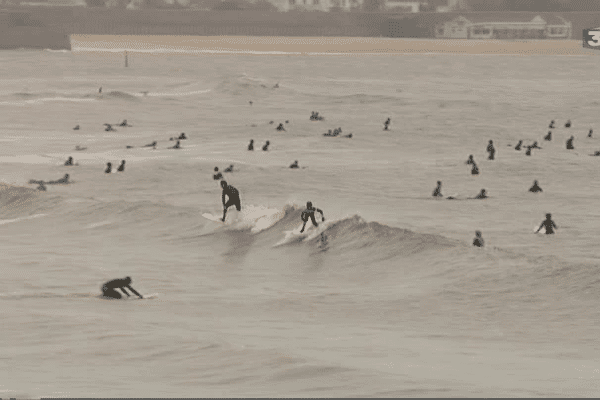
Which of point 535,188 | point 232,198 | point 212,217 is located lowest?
point 535,188

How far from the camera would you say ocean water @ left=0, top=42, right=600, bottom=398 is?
18.6m

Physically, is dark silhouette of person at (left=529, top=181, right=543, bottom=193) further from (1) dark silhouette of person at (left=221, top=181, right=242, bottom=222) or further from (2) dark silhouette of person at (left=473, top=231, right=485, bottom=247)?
(1) dark silhouette of person at (left=221, top=181, right=242, bottom=222)

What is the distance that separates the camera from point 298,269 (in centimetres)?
3136

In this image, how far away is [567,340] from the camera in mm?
22750

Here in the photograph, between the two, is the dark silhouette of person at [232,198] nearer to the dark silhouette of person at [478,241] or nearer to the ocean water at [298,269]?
the ocean water at [298,269]

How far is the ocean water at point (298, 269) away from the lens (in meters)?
18.6

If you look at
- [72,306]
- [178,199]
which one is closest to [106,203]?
[178,199]

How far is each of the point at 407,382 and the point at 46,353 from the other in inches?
257

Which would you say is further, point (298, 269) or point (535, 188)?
point (535, 188)

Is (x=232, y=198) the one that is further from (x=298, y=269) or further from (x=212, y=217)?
(x=298, y=269)

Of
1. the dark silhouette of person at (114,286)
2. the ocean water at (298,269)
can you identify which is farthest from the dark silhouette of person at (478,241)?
the dark silhouette of person at (114,286)

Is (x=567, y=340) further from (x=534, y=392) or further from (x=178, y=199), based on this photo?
(x=178, y=199)

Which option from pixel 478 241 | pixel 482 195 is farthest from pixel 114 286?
pixel 482 195

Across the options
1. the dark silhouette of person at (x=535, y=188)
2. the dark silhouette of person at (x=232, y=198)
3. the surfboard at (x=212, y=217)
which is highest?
the dark silhouette of person at (x=232, y=198)
